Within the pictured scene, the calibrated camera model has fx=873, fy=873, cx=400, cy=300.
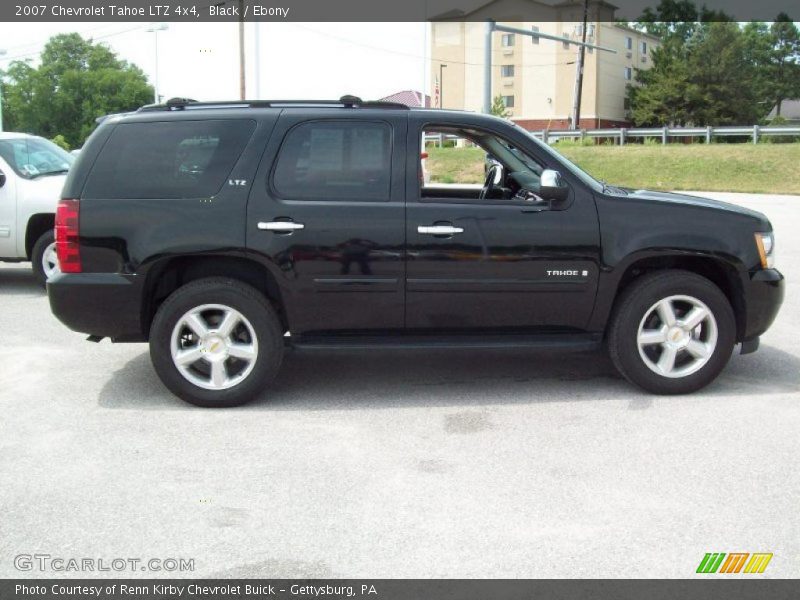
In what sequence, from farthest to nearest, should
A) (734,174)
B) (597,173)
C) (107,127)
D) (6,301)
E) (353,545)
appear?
(597,173), (734,174), (6,301), (107,127), (353,545)

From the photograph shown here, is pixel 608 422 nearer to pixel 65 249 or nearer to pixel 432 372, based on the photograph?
pixel 432 372

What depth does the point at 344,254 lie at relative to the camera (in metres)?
5.42

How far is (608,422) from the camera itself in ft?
17.0

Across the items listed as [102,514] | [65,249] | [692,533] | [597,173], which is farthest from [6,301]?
[597,173]

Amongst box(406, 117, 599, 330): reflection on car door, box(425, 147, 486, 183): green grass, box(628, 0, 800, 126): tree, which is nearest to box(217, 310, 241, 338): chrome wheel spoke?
box(406, 117, 599, 330): reflection on car door

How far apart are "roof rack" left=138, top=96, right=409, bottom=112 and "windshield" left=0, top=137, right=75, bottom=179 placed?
478cm

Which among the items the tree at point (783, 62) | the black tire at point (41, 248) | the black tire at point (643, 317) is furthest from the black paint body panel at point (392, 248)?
the tree at point (783, 62)

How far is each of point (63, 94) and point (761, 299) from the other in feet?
366

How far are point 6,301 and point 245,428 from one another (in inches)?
213

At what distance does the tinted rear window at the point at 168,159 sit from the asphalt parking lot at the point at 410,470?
1388mm

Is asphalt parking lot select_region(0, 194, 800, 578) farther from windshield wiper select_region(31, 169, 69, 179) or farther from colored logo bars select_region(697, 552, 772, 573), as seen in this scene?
windshield wiper select_region(31, 169, 69, 179)

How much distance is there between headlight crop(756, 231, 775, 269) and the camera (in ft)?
18.6

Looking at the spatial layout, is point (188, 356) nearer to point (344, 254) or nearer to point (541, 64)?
point (344, 254)
